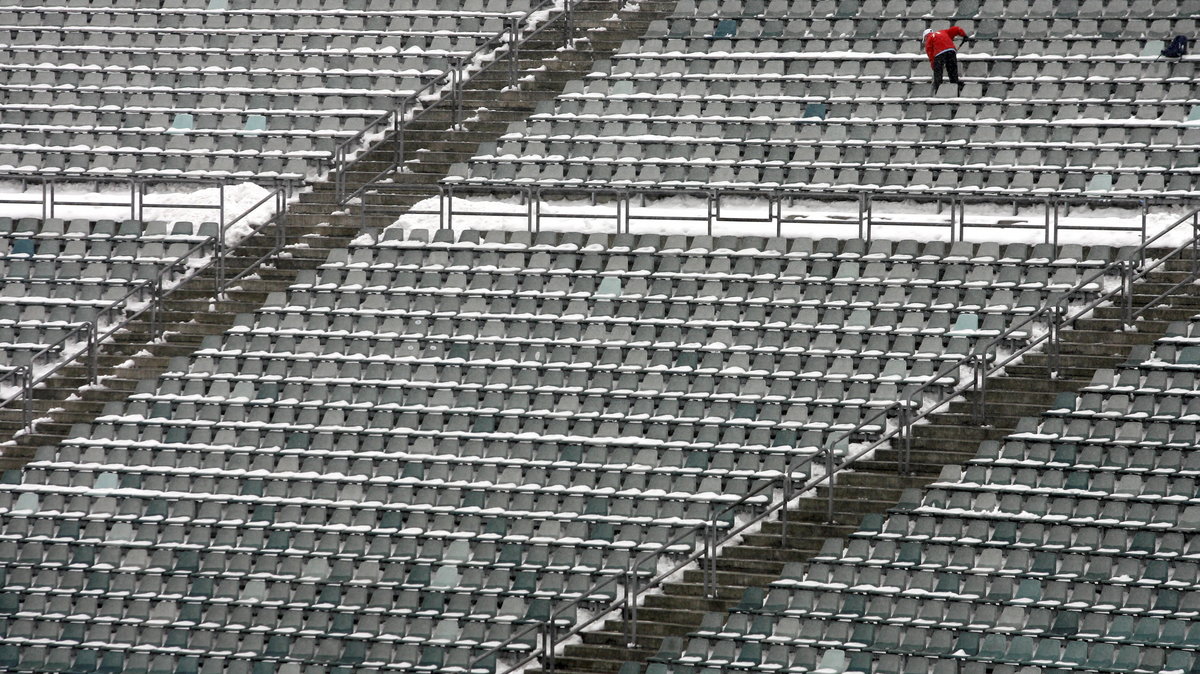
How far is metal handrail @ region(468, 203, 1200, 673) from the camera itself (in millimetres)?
20078

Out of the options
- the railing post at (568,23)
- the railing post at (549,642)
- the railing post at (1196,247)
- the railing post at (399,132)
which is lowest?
the railing post at (549,642)

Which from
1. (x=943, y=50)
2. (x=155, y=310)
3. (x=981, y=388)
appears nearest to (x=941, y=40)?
(x=943, y=50)

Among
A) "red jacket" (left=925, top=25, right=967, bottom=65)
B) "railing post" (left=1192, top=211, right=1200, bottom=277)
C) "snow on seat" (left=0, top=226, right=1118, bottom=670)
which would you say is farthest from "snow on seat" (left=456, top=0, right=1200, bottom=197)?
"snow on seat" (left=0, top=226, right=1118, bottom=670)

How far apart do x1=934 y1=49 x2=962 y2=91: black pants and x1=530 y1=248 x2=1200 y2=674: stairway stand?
4.15 m

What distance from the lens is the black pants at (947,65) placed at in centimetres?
2527

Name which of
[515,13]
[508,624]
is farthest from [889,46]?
[508,624]

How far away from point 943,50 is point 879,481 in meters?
6.33

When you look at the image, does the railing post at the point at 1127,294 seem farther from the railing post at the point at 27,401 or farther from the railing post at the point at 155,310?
the railing post at the point at 27,401

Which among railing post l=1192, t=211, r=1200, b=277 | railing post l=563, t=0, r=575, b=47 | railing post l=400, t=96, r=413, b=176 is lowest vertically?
railing post l=1192, t=211, r=1200, b=277

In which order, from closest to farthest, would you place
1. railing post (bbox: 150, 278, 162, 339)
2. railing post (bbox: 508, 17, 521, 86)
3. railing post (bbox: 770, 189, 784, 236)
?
railing post (bbox: 770, 189, 784, 236)
railing post (bbox: 150, 278, 162, 339)
railing post (bbox: 508, 17, 521, 86)

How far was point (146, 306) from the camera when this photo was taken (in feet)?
83.1

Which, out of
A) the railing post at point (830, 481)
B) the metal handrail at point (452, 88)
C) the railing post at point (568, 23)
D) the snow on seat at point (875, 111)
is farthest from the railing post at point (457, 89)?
the railing post at point (830, 481)

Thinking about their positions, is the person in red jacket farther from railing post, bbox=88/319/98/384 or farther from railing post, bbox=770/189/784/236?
railing post, bbox=88/319/98/384

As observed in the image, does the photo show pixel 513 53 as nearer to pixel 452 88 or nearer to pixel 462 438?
pixel 452 88
